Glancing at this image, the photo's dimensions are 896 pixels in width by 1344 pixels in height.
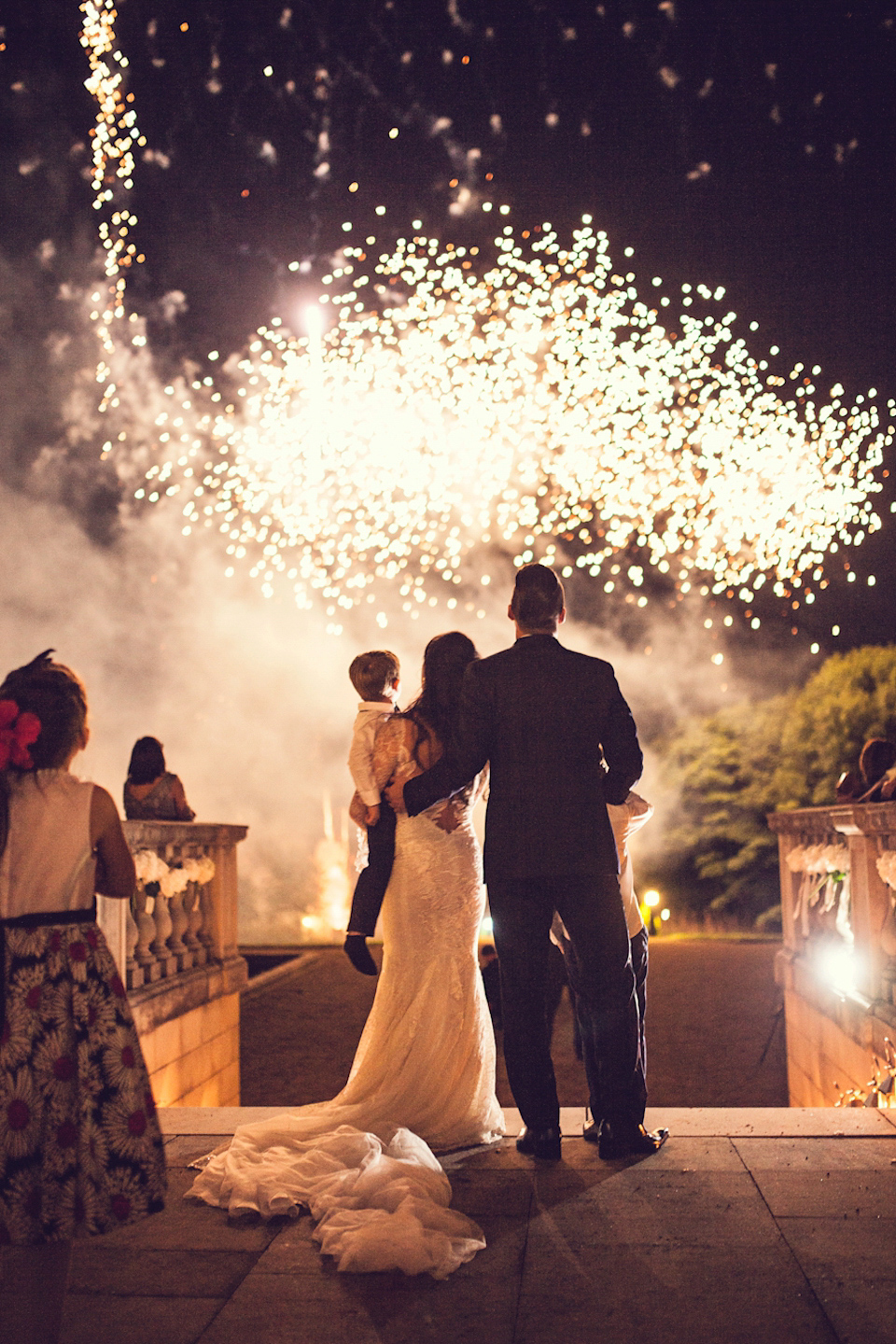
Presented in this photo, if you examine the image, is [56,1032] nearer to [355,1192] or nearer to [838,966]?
[355,1192]

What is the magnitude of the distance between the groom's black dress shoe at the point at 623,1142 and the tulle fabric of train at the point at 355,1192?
0.64 m

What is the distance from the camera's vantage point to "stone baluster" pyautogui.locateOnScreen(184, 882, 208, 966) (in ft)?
28.5

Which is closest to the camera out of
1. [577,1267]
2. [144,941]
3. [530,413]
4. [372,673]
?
[577,1267]

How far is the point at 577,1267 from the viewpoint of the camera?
2.92m

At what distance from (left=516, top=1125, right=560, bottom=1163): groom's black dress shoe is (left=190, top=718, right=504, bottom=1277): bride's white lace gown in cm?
20

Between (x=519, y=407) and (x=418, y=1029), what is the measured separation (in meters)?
10.3

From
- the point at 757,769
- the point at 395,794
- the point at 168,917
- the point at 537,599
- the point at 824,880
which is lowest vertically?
the point at 168,917

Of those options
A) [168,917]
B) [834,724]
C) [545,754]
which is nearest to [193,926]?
[168,917]

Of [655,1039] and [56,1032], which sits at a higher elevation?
[56,1032]

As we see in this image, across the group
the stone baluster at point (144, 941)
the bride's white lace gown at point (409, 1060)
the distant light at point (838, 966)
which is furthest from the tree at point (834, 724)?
the bride's white lace gown at point (409, 1060)

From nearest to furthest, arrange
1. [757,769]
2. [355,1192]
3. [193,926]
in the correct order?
[355,1192], [193,926], [757,769]

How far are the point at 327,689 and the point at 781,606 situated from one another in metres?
15.4

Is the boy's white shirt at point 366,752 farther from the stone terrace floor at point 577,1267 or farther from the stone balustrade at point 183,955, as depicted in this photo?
the stone balustrade at point 183,955

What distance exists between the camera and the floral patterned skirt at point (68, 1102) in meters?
2.45
